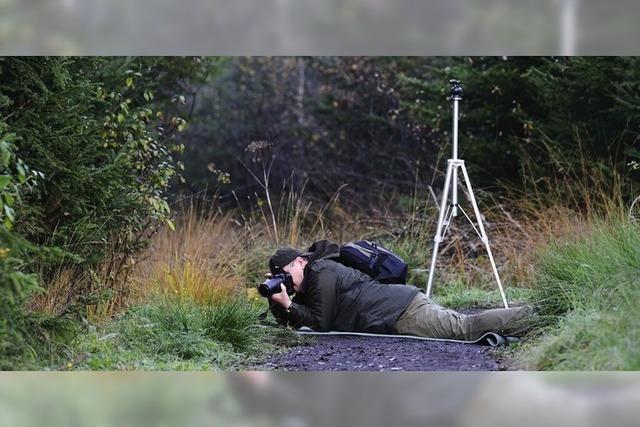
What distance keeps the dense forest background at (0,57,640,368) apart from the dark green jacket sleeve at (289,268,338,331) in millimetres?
1242

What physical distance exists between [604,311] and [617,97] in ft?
13.2

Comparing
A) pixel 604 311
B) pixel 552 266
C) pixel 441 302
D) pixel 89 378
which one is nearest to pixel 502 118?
pixel 441 302

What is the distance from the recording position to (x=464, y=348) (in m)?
6.09

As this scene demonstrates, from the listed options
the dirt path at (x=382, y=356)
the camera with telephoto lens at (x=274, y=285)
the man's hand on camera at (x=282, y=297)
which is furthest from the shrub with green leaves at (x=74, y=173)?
the dirt path at (x=382, y=356)

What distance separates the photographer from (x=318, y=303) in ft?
20.5

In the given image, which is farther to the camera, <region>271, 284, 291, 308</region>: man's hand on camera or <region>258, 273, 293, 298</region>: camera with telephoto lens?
<region>271, 284, 291, 308</region>: man's hand on camera

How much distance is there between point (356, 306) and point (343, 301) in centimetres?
9

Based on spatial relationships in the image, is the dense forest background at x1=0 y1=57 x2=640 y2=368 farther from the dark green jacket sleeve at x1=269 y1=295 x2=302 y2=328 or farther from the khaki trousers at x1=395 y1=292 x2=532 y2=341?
the khaki trousers at x1=395 y1=292 x2=532 y2=341

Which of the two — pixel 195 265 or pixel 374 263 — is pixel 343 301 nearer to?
pixel 374 263

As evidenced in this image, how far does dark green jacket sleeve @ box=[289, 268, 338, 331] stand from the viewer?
622cm

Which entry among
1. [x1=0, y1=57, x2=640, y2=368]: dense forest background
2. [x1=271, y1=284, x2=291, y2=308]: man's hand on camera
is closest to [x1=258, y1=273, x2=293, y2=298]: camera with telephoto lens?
[x1=271, y1=284, x2=291, y2=308]: man's hand on camera
